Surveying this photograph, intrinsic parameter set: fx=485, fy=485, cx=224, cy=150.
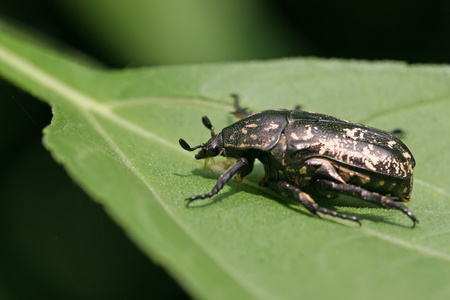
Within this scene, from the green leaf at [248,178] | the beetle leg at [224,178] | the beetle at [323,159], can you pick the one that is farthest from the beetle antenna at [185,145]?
the beetle leg at [224,178]

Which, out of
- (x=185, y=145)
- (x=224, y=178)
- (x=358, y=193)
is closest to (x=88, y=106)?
(x=185, y=145)

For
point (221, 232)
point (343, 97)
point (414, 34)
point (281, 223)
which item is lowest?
Result: point (414, 34)

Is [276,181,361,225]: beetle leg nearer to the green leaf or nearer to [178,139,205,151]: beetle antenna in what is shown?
the green leaf

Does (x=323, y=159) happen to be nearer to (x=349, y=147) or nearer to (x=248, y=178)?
(x=349, y=147)

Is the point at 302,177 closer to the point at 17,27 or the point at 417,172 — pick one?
the point at 417,172

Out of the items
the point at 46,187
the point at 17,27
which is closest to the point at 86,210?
the point at 46,187

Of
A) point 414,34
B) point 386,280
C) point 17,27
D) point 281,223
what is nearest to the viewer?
point 386,280
